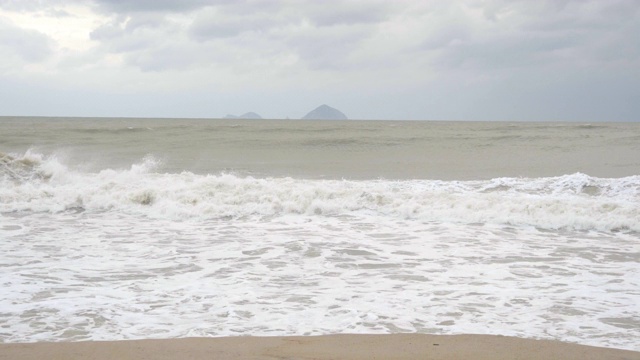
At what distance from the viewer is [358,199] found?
1071cm

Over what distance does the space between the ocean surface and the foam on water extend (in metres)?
0.03

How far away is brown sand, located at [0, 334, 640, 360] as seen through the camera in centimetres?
369

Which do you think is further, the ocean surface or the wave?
the wave

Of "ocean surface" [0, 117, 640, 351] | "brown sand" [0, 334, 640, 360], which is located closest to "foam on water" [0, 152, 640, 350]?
"ocean surface" [0, 117, 640, 351]

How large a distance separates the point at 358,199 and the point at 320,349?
6.99 m

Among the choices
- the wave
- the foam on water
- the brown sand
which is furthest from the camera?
the wave

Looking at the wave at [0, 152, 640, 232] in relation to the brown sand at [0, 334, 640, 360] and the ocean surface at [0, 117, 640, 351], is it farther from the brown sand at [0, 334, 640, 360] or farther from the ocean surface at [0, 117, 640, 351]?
the brown sand at [0, 334, 640, 360]

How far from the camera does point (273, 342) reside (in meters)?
3.94

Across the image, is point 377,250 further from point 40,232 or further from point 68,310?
point 40,232

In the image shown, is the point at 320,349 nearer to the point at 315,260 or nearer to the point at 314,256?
the point at 315,260

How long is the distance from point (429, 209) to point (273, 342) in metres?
6.43

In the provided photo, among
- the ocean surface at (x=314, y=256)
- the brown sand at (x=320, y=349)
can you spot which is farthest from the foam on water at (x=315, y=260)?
the brown sand at (x=320, y=349)

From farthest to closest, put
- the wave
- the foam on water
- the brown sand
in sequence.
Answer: the wave < the foam on water < the brown sand

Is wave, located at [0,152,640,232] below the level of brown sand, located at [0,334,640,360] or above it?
above
